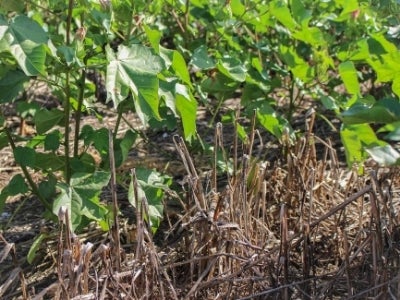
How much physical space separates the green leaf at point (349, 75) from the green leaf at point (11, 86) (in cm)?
98

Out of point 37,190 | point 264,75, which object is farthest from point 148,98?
point 264,75

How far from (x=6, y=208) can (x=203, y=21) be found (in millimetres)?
1047

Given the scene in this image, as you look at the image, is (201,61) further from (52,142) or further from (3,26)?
(3,26)

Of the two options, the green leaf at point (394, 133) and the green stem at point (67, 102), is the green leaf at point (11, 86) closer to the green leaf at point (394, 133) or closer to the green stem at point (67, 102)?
the green stem at point (67, 102)

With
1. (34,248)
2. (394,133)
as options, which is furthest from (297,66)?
(394,133)

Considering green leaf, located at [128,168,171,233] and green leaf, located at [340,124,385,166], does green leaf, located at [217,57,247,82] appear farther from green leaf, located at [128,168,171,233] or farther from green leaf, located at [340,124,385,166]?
green leaf, located at [340,124,385,166]

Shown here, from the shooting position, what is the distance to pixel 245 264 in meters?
2.25

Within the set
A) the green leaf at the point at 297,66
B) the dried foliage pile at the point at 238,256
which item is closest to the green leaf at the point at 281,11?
the green leaf at the point at 297,66

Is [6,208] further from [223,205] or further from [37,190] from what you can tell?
[223,205]

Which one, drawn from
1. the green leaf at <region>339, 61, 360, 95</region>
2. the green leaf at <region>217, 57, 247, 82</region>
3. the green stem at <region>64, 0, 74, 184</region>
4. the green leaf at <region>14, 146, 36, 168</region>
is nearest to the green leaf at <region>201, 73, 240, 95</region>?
the green leaf at <region>217, 57, 247, 82</region>

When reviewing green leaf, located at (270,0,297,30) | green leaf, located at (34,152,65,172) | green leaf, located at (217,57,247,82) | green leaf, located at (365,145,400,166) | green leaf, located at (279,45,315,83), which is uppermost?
green leaf, located at (365,145,400,166)

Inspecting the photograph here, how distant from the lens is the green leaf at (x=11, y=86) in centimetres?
244

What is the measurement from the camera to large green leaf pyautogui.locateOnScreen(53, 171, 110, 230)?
7.89ft

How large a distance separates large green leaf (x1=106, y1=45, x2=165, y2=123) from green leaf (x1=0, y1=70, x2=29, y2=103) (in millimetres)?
369
